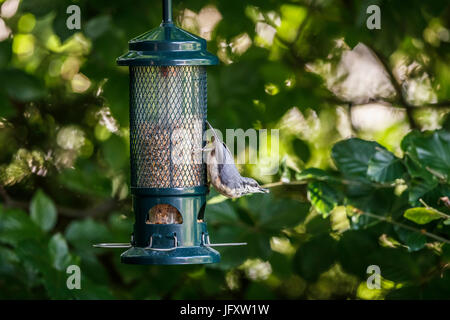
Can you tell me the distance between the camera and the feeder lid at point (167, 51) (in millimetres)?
2029

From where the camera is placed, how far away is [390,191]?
2656mm

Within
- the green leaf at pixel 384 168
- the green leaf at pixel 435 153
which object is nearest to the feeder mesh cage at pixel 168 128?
the green leaf at pixel 384 168

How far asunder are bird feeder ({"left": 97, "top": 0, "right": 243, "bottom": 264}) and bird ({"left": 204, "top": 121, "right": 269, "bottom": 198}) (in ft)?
0.25

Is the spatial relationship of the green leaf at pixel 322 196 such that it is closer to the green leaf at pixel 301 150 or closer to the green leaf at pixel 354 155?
the green leaf at pixel 354 155

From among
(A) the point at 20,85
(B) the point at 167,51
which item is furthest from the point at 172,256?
(A) the point at 20,85

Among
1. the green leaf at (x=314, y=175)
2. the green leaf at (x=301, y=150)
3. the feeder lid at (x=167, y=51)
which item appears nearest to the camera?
the feeder lid at (x=167, y=51)

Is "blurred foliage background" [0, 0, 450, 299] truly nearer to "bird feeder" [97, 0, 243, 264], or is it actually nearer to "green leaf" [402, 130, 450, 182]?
"green leaf" [402, 130, 450, 182]

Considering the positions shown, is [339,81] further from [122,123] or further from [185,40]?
[185,40]

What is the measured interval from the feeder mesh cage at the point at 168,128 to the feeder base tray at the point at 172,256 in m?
0.20

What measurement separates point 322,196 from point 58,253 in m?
1.08

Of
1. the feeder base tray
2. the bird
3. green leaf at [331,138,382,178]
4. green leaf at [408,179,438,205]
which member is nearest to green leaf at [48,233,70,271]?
the feeder base tray

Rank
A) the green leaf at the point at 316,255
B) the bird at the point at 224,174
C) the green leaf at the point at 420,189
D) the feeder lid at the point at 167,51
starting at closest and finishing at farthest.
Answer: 1. the feeder lid at the point at 167,51
2. the bird at the point at 224,174
3. the green leaf at the point at 420,189
4. the green leaf at the point at 316,255

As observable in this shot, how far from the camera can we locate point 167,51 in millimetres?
2039

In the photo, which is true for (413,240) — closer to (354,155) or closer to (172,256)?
(354,155)
